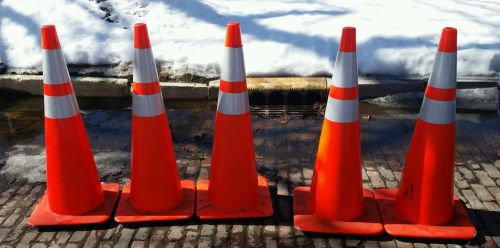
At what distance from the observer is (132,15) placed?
7234 mm

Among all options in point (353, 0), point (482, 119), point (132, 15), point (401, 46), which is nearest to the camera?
point (482, 119)

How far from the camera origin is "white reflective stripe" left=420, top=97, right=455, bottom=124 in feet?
9.30

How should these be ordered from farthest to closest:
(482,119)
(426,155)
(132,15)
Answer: (132,15) → (482,119) → (426,155)

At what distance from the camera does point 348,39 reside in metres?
2.77

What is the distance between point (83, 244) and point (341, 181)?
164 cm

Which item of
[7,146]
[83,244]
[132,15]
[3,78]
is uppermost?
[132,15]

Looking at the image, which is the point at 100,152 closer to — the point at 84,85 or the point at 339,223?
the point at 84,85

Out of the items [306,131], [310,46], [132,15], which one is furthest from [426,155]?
[132,15]

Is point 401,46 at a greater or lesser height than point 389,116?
greater

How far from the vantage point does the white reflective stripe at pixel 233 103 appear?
9.79ft

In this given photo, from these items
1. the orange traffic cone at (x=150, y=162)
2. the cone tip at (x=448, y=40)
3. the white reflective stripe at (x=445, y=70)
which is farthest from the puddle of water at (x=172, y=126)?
the cone tip at (x=448, y=40)

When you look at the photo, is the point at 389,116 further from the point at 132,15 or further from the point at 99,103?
the point at 132,15

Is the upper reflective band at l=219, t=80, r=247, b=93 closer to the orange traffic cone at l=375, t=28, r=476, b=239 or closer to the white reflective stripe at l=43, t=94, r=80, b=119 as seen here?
the white reflective stripe at l=43, t=94, r=80, b=119

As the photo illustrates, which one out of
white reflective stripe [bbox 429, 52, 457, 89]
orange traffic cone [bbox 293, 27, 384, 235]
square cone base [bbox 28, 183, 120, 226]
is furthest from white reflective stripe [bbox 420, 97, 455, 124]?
square cone base [bbox 28, 183, 120, 226]
